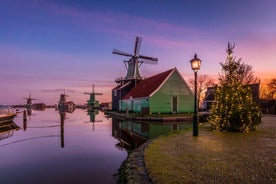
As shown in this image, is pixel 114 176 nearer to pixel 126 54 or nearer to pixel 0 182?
pixel 0 182

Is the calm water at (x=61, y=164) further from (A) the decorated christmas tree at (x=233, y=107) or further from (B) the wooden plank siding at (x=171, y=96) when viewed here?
(B) the wooden plank siding at (x=171, y=96)

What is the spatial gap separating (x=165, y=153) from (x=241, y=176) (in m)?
2.90

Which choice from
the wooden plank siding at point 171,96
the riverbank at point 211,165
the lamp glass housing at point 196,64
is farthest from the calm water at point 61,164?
the wooden plank siding at point 171,96

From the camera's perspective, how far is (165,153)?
7.18 m

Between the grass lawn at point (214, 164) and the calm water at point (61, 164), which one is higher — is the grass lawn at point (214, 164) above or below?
above

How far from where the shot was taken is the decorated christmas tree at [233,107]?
39.1ft

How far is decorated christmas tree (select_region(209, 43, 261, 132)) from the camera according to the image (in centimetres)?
1191

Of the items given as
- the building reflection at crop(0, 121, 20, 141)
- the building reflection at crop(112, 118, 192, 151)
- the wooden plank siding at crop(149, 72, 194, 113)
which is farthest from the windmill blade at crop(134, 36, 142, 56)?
the building reflection at crop(112, 118, 192, 151)

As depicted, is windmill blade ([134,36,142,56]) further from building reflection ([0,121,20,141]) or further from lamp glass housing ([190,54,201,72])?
lamp glass housing ([190,54,201,72])

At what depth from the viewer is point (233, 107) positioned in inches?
473

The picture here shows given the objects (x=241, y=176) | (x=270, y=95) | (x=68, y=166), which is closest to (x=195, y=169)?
(x=241, y=176)

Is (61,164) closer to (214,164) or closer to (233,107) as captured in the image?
(214,164)

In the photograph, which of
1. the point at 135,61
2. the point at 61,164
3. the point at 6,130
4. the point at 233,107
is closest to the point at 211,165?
the point at 61,164

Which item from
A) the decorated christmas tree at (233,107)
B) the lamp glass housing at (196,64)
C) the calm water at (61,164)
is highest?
the lamp glass housing at (196,64)
